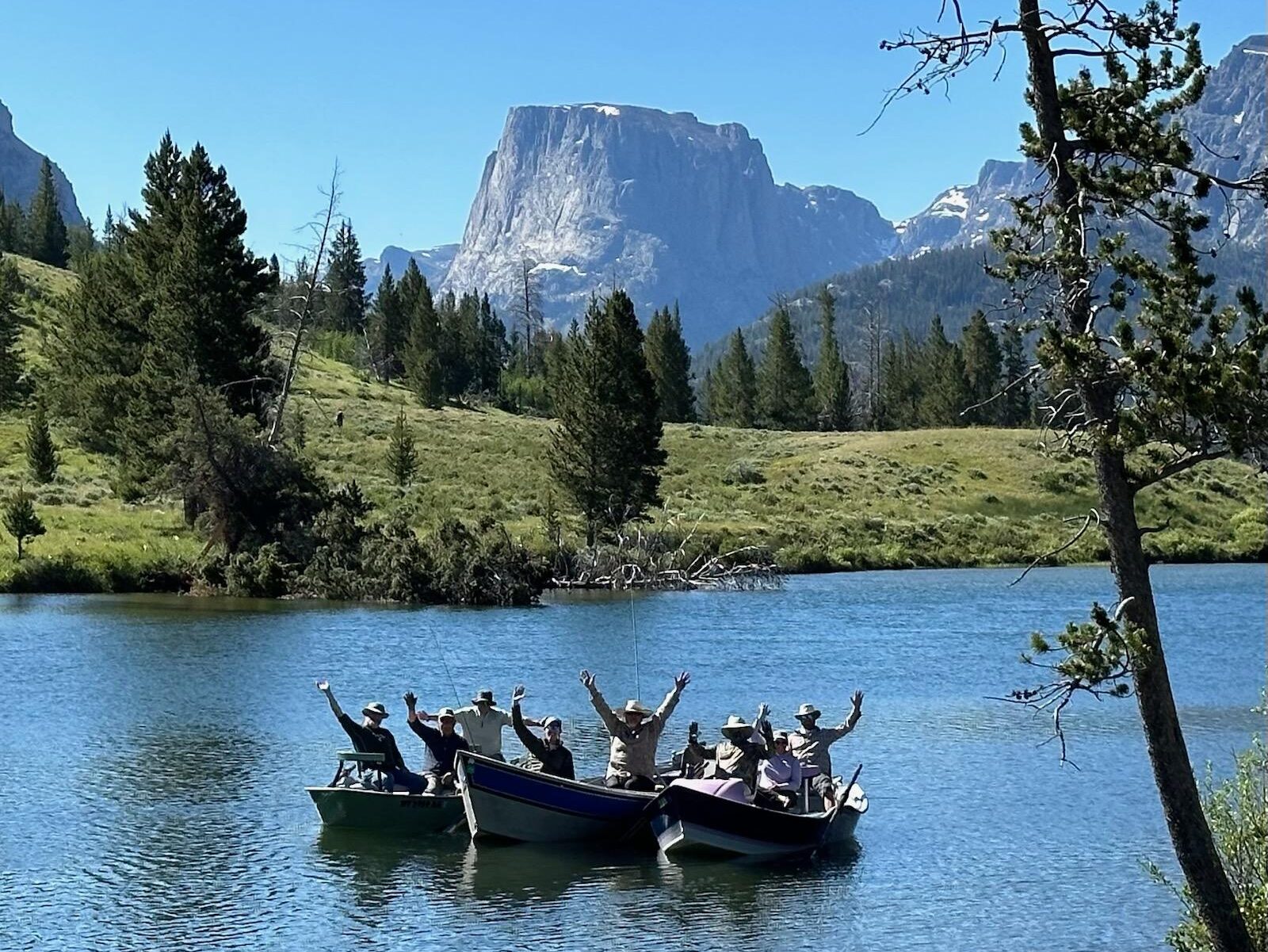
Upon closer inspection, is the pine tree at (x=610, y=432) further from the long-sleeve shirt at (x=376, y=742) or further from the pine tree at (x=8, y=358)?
the long-sleeve shirt at (x=376, y=742)

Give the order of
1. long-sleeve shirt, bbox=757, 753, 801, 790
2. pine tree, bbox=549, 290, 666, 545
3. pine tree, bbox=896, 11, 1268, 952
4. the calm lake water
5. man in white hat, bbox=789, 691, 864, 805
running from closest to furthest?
1. pine tree, bbox=896, 11, 1268, 952
2. the calm lake water
3. long-sleeve shirt, bbox=757, 753, 801, 790
4. man in white hat, bbox=789, 691, 864, 805
5. pine tree, bbox=549, 290, 666, 545

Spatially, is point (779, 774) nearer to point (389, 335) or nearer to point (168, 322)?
point (168, 322)

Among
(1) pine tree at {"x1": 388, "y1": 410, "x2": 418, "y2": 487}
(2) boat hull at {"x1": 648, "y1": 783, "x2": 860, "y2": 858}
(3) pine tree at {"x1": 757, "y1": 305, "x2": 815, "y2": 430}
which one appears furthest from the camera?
(3) pine tree at {"x1": 757, "y1": 305, "x2": 815, "y2": 430}

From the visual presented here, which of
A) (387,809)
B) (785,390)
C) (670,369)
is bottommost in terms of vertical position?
(387,809)

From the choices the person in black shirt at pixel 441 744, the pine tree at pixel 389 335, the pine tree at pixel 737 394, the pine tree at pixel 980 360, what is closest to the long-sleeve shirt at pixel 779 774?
the person in black shirt at pixel 441 744

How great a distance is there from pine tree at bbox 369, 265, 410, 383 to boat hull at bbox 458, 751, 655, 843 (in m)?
94.6

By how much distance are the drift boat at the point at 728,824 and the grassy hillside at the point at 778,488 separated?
38018mm

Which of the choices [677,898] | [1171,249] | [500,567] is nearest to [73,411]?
[500,567]

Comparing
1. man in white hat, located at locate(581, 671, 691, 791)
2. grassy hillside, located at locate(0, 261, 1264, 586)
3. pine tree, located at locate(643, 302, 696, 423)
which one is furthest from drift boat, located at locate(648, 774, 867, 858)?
pine tree, located at locate(643, 302, 696, 423)

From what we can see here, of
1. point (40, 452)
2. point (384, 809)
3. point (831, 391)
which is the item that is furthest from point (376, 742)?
point (831, 391)

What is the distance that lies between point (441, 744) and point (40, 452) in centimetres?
4527

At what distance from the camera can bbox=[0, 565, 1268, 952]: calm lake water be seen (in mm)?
17344

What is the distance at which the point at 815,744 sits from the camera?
70.3ft

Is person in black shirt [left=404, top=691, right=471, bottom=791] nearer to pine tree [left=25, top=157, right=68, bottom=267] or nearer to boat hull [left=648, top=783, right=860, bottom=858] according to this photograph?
boat hull [left=648, top=783, right=860, bottom=858]
